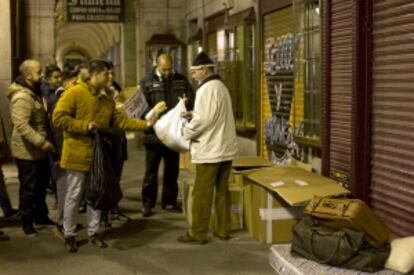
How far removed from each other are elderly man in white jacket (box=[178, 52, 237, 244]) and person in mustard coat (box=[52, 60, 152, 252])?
846 millimetres

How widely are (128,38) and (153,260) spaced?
42.8ft

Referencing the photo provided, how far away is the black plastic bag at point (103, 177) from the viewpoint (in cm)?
600

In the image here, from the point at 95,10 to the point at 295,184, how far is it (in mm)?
10786

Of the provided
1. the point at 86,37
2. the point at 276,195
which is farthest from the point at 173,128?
the point at 86,37

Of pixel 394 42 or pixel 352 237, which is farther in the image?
pixel 394 42

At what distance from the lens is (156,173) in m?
7.80

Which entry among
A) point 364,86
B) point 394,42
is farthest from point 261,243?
point 394,42

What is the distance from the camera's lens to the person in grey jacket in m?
6.42

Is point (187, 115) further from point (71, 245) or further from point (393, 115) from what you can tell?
point (393, 115)

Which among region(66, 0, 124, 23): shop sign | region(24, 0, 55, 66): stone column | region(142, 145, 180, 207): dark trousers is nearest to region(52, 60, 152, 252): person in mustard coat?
region(142, 145, 180, 207): dark trousers

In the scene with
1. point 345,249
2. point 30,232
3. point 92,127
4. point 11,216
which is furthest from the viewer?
point 11,216

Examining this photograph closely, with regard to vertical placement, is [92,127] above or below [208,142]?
above

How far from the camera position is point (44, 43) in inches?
561

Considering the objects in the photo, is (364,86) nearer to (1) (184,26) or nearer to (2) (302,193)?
(2) (302,193)
